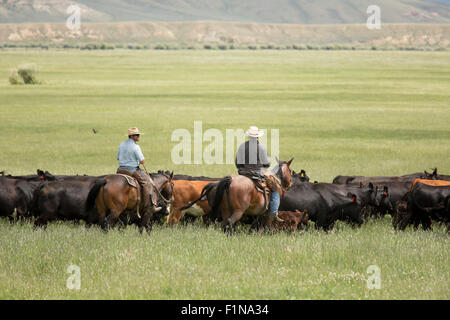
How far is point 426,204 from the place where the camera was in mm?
13922

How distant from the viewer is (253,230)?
44.7ft

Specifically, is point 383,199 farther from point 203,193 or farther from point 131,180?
point 131,180

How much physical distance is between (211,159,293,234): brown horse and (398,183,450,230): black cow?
2.67 meters

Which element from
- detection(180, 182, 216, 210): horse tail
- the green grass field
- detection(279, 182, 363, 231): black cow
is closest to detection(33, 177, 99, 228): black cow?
the green grass field

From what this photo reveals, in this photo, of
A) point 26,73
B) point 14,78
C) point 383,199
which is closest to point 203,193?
point 383,199

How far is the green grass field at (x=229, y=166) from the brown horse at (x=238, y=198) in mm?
442

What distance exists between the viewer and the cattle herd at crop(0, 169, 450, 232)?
45.7ft

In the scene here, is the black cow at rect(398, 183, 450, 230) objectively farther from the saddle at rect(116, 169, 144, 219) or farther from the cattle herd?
the saddle at rect(116, 169, 144, 219)

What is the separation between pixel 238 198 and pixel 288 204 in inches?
96.5

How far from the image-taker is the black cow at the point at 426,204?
1384 centimetres
